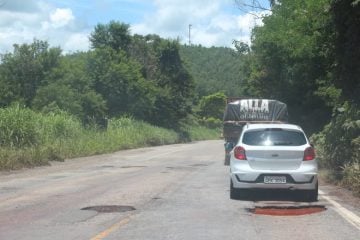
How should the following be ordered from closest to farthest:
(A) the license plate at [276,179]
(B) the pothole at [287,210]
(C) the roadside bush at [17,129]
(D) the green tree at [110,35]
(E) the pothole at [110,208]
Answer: (B) the pothole at [287,210], (E) the pothole at [110,208], (A) the license plate at [276,179], (C) the roadside bush at [17,129], (D) the green tree at [110,35]

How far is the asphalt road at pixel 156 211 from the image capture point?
30.9 feet

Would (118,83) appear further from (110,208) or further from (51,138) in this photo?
(110,208)

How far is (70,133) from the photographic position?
34.7m

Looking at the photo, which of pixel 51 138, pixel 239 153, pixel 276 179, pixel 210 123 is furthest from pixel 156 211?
pixel 210 123

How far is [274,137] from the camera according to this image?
13.7m

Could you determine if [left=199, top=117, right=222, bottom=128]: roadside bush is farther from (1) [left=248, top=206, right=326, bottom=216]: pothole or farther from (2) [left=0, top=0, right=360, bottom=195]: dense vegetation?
(1) [left=248, top=206, right=326, bottom=216]: pothole

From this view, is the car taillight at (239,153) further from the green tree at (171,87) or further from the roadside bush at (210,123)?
the roadside bush at (210,123)

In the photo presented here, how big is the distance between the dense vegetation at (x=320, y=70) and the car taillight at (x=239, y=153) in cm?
313

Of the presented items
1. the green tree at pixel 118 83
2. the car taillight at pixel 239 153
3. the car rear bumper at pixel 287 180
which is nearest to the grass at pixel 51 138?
the green tree at pixel 118 83

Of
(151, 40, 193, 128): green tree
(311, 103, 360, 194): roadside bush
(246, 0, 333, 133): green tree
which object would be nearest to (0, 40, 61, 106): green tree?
(151, 40, 193, 128): green tree

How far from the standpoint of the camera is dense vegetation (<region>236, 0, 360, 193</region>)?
54.9 feet

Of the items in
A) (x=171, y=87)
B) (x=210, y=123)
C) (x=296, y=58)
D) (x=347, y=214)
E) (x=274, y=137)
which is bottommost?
(x=347, y=214)

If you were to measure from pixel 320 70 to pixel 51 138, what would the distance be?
560 inches

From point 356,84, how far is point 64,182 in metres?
9.12
